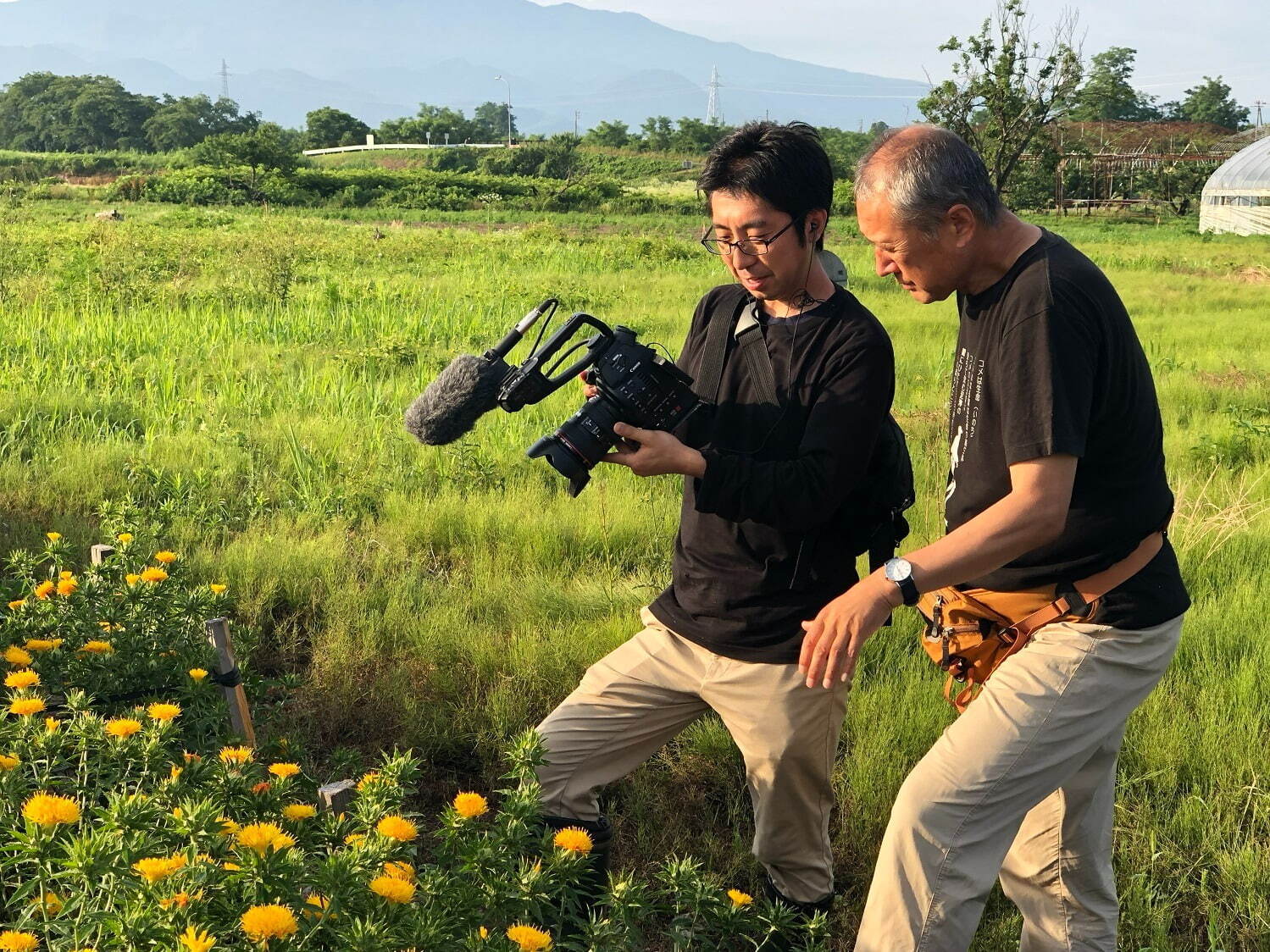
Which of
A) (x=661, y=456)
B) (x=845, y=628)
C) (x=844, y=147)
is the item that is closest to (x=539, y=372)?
(x=661, y=456)

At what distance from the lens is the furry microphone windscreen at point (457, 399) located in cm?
225

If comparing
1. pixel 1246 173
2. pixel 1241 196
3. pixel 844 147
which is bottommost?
pixel 1241 196

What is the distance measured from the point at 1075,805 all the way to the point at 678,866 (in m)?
0.87

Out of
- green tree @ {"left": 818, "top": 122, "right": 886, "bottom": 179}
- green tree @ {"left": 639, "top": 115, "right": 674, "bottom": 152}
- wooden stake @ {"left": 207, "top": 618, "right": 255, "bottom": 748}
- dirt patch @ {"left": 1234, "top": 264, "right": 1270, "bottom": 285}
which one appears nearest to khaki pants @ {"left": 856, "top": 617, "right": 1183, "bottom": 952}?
wooden stake @ {"left": 207, "top": 618, "right": 255, "bottom": 748}

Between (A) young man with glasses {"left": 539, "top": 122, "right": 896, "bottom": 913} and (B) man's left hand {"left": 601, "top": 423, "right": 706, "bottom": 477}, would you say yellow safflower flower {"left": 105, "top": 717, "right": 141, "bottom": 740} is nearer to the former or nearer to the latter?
(A) young man with glasses {"left": 539, "top": 122, "right": 896, "bottom": 913}

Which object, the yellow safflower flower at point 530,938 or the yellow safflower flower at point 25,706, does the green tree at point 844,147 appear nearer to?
the yellow safflower flower at point 25,706

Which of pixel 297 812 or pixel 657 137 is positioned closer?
pixel 297 812

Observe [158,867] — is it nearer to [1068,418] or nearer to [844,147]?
[1068,418]

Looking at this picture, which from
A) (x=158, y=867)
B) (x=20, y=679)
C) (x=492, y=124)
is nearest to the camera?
(x=158, y=867)

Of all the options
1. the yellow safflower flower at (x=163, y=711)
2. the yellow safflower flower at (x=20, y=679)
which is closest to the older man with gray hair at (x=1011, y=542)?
the yellow safflower flower at (x=163, y=711)

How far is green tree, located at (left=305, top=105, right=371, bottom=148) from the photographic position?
62.3 meters

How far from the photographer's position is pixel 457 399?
2.25 meters

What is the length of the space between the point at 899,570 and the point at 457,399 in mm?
912

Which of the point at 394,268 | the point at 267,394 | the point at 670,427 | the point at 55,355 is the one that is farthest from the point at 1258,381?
the point at 394,268
